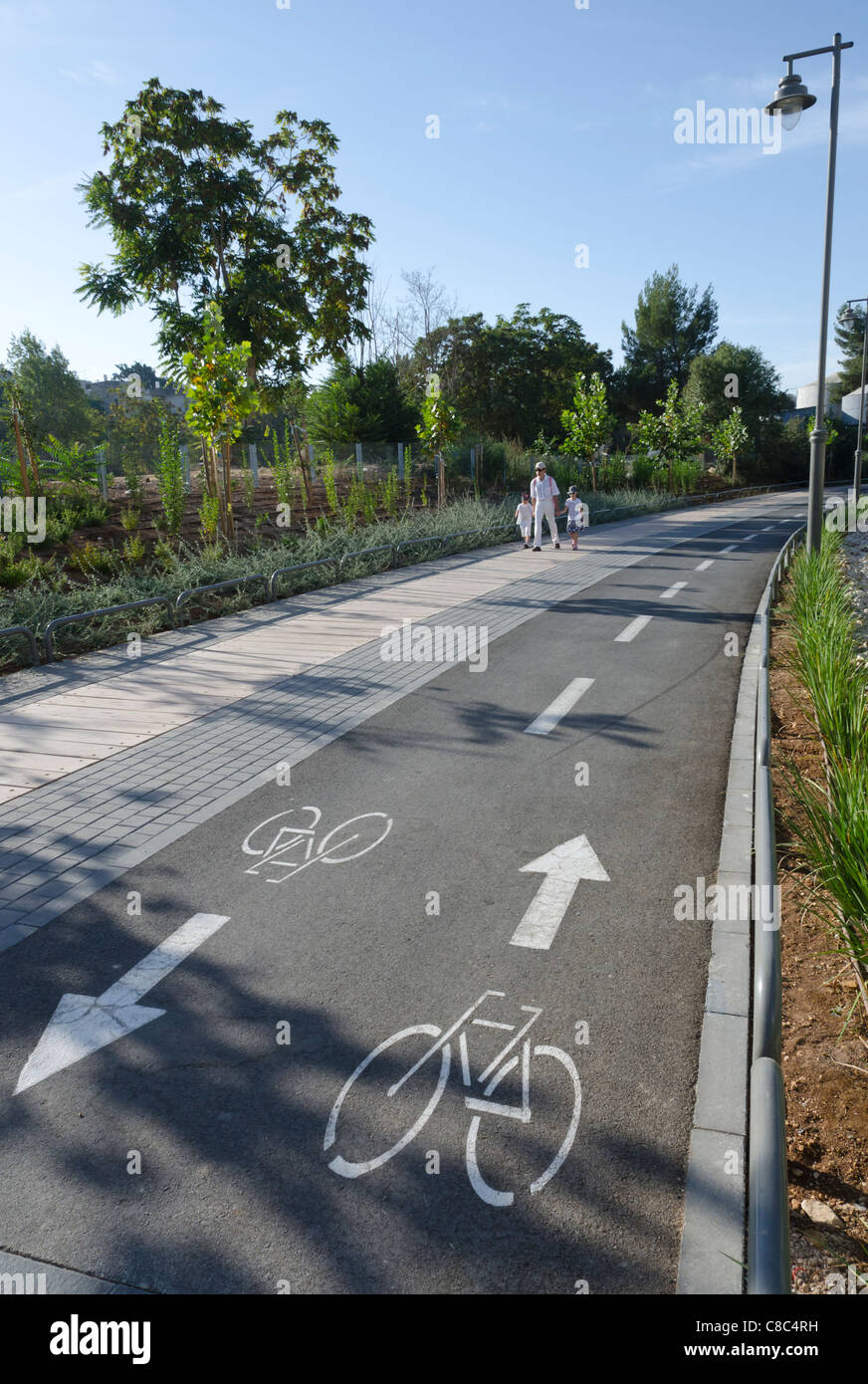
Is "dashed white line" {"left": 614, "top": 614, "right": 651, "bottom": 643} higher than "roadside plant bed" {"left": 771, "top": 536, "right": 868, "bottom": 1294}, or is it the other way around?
"dashed white line" {"left": 614, "top": 614, "right": 651, "bottom": 643}

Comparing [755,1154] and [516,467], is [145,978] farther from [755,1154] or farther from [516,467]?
[516,467]

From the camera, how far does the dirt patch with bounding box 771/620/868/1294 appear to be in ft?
9.25

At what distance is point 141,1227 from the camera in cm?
292

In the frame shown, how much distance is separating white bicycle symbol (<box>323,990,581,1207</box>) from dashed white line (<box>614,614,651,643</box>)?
828 centimetres

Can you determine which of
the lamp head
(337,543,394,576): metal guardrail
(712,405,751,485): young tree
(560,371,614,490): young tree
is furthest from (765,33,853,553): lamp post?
(712,405,751,485): young tree

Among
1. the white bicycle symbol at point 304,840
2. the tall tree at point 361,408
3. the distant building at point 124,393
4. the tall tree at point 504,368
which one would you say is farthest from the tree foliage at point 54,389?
the white bicycle symbol at point 304,840

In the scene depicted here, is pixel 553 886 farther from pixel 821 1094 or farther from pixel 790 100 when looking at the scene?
pixel 790 100

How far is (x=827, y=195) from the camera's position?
44.4ft

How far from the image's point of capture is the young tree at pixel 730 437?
56375 millimetres

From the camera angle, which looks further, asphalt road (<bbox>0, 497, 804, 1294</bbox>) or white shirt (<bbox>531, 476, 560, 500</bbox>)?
white shirt (<bbox>531, 476, 560, 500</bbox>)

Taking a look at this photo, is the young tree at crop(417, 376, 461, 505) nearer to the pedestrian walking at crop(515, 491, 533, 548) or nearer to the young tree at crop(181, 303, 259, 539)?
the pedestrian walking at crop(515, 491, 533, 548)

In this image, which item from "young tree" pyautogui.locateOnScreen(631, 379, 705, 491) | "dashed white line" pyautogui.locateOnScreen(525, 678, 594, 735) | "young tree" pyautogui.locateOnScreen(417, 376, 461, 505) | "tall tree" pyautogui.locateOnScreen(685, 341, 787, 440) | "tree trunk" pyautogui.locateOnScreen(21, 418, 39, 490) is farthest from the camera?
"tall tree" pyautogui.locateOnScreen(685, 341, 787, 440)

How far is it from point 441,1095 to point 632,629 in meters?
9.65
